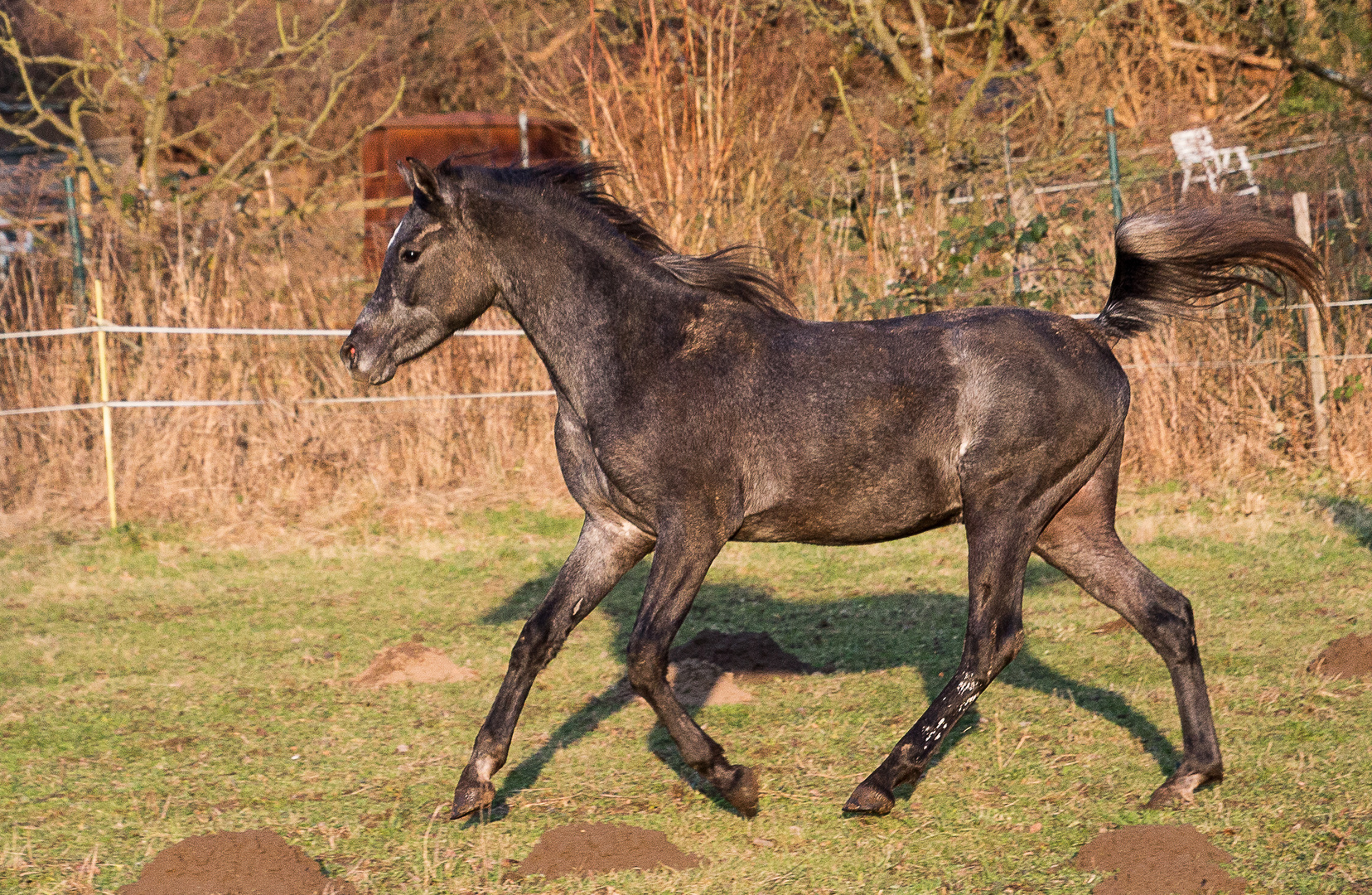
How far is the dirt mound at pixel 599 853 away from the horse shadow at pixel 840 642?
1.50 feet

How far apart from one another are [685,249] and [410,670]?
5675 mm

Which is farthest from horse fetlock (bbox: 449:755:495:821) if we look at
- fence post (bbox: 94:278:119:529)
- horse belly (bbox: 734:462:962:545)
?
fence post (bbox: 94:278:119:529)

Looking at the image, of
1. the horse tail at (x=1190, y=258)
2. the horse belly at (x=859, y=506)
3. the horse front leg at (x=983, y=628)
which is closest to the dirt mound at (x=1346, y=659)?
the horse tail at (x=1190, y=258)

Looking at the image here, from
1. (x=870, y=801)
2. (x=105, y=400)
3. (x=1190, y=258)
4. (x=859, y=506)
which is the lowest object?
(x=870, y=801)

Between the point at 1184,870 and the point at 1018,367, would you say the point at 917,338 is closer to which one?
the point at 1018,367

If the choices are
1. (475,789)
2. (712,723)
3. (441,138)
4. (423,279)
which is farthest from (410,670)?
(441,138)

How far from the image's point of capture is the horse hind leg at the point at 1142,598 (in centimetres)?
430

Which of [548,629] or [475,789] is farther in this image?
[548,629]

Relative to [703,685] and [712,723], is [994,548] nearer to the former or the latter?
[712,723]

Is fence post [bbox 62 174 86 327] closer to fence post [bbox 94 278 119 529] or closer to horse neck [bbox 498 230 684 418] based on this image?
fence post [bbox 94 278 119 529]

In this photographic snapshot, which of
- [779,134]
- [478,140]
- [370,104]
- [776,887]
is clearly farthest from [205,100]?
[776,887]

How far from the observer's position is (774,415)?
14.1 feet

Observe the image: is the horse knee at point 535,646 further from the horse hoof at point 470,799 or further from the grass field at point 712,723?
the grass field at point 712,723

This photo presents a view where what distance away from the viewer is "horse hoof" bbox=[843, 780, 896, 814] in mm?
4051
